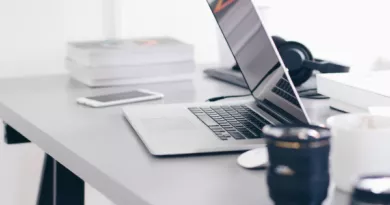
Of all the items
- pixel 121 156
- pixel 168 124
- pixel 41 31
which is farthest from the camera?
pixel 41 31

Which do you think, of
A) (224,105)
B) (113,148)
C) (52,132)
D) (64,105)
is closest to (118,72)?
(64,105)

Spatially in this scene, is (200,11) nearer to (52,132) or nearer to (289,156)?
(52,132)

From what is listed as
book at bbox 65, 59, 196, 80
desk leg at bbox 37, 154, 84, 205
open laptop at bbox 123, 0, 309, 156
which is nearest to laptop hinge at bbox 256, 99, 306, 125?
open laptop at bbox 123, 0, 309, 156

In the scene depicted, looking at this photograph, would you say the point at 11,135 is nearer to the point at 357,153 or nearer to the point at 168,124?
the point at 168,124

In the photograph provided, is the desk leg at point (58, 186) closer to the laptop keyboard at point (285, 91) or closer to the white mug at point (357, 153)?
the laptop keyboard at point (285, 91)

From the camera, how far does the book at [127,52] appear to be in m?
1.59

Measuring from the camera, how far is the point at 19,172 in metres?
1.97

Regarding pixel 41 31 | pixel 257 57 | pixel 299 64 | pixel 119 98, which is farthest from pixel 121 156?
pixel 41 31

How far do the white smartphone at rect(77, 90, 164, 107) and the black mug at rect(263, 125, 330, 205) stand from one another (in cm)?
71

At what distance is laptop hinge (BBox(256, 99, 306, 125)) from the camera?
41.8 inches

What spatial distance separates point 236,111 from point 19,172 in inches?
36.2

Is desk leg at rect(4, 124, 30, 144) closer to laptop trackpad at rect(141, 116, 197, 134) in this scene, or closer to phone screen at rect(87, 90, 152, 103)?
phone screen at rect(87, 90, 152, 103)

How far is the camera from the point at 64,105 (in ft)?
Answer: 4.49

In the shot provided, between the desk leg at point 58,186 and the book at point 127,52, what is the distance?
25cm
